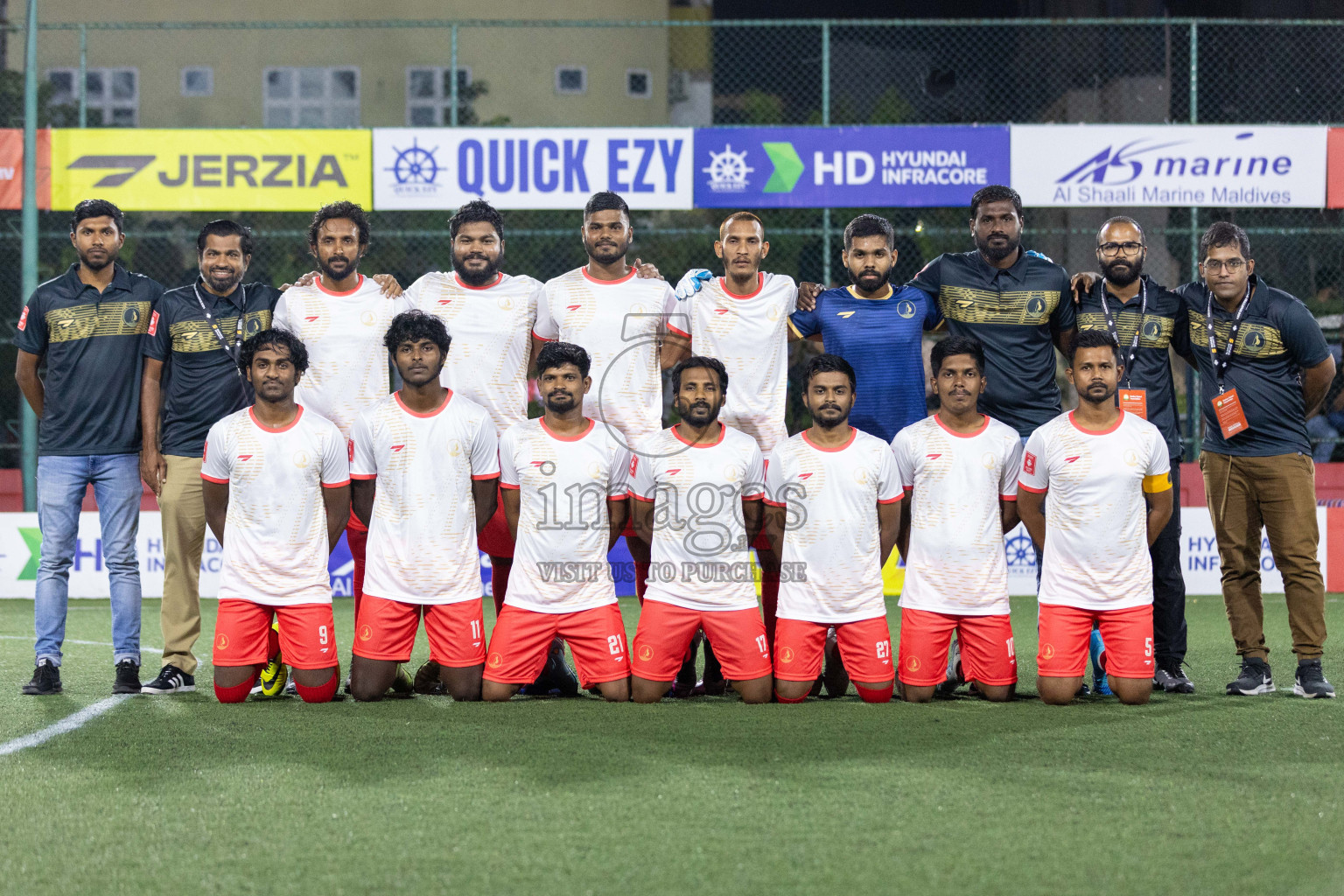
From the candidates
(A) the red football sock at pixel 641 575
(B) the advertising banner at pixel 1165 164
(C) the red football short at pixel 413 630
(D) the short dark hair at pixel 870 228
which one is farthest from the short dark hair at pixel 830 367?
(B) the advertising banner at pixel 1165 164

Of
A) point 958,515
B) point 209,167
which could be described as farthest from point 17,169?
point 958,515

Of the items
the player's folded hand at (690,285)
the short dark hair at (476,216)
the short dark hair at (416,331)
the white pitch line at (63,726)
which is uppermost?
the short dark hair at (476,216)

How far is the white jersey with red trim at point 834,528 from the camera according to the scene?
5.61 m

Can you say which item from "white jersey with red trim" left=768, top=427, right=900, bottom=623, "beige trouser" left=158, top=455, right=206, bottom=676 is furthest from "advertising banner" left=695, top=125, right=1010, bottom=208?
"beige trouser" left=158, top=455, right=206, bottom=676

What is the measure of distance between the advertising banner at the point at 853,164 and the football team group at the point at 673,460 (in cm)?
616

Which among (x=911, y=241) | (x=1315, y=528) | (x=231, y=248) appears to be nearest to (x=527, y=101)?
(x=911, y=241)

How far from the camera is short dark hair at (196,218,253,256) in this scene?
20.0 ft

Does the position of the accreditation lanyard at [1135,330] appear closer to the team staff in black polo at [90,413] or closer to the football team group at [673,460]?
the football team group at [673,460]

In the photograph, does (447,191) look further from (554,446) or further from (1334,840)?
(1334,840)

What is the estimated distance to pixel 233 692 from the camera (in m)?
5.68

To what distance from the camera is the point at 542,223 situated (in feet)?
46.7

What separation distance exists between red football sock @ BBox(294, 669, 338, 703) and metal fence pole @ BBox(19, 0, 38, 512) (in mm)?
7090

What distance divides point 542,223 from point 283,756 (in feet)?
33.9

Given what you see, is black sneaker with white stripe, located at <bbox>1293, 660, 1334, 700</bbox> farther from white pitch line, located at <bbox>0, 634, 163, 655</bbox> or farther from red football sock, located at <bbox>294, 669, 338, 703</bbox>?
white pitch line, located at <bbox>0, 634, 163, 655</bbox>
